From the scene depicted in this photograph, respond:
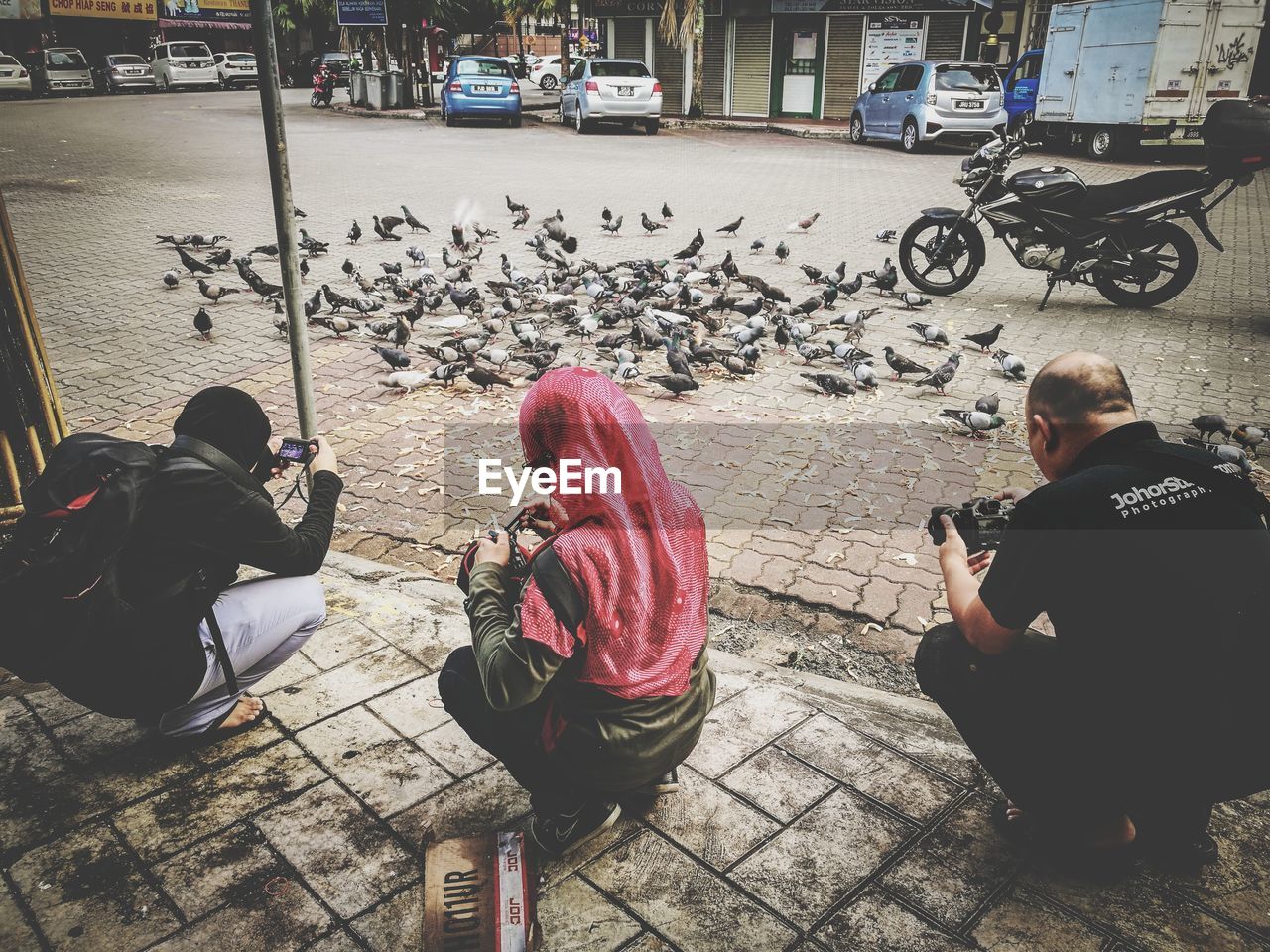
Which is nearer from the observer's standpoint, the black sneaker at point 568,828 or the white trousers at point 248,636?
the black sneaker at point 568,828

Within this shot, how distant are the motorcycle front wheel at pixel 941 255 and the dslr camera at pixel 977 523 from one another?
24.6 feet

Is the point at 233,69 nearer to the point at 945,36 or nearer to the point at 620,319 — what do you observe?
the point at 945,36

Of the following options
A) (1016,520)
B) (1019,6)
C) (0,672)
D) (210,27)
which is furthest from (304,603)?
(210,27)

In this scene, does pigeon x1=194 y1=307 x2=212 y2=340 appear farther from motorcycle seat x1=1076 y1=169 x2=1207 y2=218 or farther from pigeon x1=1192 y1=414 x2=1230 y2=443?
motorcycle seat x1=1076 y1=169 x2=1207 y2=218

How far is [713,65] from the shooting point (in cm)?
3098

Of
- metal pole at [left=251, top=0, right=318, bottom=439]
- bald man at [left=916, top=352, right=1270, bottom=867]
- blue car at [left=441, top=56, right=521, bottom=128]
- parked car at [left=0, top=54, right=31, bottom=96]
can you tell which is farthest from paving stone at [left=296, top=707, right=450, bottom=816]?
parked car at [left=0, top=54, right=31, bottom=96]

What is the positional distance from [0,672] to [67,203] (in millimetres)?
13722

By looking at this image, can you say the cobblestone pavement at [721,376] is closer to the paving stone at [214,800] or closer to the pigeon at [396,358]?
the pigeon at [396,358]

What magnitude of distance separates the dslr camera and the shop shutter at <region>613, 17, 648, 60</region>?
32694mm

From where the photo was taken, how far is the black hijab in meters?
2.71

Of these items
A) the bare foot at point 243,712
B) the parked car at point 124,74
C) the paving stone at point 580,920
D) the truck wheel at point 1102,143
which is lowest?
the paving stone at point 580,920

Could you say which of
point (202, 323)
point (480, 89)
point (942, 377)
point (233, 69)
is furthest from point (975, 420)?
point (233, 69)

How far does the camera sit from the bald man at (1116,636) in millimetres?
2061

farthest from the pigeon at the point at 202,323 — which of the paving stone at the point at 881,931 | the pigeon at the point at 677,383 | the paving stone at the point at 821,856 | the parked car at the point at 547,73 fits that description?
the parked car at the point at 547,73
